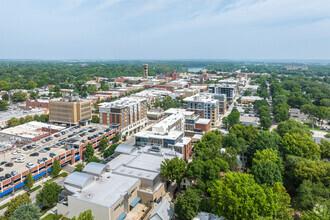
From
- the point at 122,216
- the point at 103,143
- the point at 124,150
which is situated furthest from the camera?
the point at 103,143

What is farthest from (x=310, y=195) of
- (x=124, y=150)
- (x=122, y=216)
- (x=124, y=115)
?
(x=124, y=115)

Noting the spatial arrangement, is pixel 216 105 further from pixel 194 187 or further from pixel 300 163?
pixel 194 187

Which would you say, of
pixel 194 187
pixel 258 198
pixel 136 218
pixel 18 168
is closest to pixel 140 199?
pixel 136 218

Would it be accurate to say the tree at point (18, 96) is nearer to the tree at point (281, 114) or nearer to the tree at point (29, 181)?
the tree at point (29, 181)

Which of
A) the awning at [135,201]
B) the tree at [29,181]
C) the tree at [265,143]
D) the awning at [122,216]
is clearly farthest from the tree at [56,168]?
the tree at [265,143]

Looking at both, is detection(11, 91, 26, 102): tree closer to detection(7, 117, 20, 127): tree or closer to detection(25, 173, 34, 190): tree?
detection(7, 117, 20, 127): tree

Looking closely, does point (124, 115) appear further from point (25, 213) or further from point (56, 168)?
point (25, 213)

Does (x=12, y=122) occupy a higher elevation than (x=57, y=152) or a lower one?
higher

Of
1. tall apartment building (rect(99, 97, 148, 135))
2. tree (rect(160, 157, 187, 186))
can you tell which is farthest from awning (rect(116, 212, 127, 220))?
tall apartment building (rect(99, 97, 148, 135))
